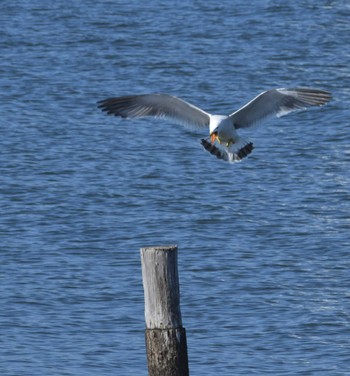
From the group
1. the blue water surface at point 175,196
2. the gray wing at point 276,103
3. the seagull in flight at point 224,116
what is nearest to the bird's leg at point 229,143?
the seagull in flight at point 224,116

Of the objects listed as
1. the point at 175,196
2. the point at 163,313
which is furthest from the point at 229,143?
the point at 175,196

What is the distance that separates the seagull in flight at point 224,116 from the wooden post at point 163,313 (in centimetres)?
303

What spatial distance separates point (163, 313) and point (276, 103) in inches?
154

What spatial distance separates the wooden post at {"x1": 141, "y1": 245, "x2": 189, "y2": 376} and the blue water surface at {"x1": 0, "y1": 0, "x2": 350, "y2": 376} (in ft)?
7.07

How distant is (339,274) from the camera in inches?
560

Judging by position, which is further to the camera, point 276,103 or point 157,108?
point 276,103

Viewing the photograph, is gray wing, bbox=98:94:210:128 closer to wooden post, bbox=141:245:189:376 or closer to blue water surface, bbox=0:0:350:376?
Result: blue water surface, bbox=0:0:350:376

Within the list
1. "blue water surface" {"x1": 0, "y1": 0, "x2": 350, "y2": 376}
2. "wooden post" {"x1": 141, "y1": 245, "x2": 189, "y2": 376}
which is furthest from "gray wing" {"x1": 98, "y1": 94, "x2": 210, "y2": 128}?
"wooden post" {"x1": 141, "y1": 245, "x2": 189, "y2": 376}

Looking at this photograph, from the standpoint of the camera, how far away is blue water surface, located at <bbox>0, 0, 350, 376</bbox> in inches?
478

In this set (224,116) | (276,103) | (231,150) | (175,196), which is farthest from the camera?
(175,196)

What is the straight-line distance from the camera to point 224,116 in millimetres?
12031

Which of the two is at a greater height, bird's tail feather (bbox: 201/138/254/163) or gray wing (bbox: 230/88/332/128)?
gray wing (bbox: 230/88/332/128)

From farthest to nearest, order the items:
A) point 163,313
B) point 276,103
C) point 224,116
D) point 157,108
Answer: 1. point 276,103
2. point 157,108
3. point 224,116
4. point 163,313

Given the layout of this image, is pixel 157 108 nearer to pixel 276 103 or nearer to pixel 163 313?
pixel 276 103
